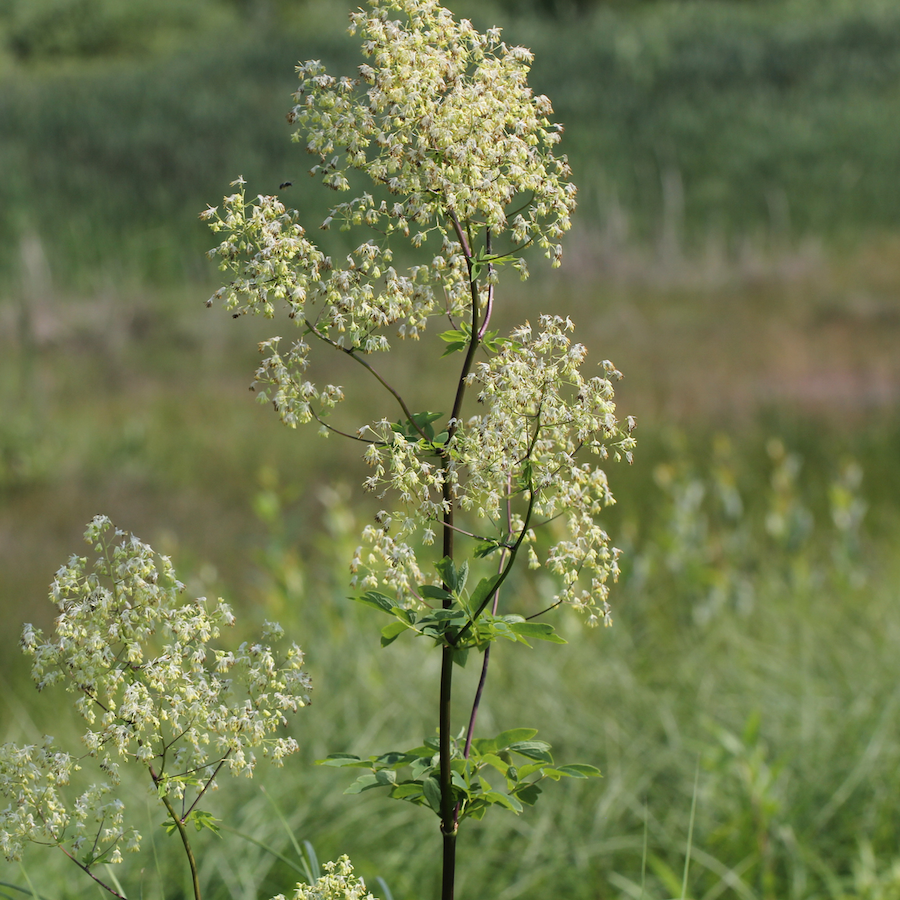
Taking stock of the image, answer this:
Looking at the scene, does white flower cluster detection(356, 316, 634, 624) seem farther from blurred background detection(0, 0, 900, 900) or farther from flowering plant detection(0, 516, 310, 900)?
blurred background detection(0, 0, 900, 900)

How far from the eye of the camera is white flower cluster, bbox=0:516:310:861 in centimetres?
115

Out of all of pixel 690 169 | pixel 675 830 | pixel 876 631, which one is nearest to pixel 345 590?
pixel 675 830

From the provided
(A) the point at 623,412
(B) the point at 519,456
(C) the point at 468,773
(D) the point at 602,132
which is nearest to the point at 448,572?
(B) the point at 519,456

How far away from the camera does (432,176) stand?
1183 millimetres

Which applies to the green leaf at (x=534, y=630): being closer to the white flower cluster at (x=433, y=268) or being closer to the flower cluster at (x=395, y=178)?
the white flower cluster at (x=433, y=268)

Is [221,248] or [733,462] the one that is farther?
[733,462]

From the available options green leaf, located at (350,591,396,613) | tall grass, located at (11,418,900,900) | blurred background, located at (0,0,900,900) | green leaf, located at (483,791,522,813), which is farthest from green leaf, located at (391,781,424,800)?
tall grass, located at (11,418,900,900)

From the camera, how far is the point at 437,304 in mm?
1319

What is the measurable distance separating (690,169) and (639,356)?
7368 mm

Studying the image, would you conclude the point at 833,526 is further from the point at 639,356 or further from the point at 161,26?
the point at 161,26

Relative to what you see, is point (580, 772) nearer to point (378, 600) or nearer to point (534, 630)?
point (534, 630)

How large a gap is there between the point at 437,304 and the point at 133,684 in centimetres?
62

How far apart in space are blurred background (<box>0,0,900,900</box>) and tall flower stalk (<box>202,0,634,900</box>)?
0.72m

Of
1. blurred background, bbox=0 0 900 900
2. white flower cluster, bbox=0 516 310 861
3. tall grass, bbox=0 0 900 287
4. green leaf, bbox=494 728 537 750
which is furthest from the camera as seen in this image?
tall grass, bbox=0 0 900 287
